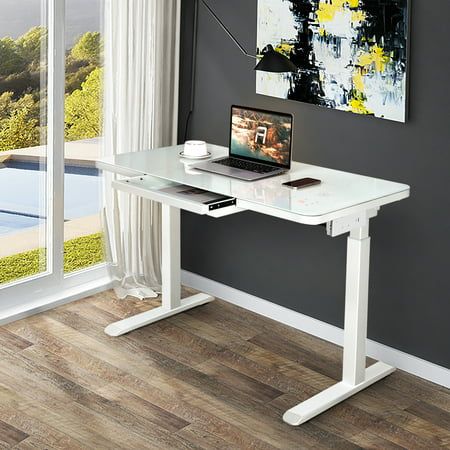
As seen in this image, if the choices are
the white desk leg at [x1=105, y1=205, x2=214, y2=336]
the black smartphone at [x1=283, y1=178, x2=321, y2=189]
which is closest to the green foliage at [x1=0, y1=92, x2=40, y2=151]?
the white desk leg at [x1=105, y1=205, x2=214, y2=336]

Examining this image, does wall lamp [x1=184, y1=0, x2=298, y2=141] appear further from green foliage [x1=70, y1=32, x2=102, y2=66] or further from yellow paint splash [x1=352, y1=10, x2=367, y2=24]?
green foliage [x1=70, y1=32, x2=102, y2=66]

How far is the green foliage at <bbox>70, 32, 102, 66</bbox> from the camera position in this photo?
4320mm

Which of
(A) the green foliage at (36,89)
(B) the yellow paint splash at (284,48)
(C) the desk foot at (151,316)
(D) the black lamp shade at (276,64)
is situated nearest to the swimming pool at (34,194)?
(A) the green foliage at (36,89)

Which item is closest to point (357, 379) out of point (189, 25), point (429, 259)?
point (429, 259)

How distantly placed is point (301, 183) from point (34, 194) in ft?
4.61

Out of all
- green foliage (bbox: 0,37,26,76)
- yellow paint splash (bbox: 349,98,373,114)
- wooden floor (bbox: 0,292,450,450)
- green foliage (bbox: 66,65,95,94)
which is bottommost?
wooden floor (bbox: 0,292,450,450)

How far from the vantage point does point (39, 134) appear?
4297mm

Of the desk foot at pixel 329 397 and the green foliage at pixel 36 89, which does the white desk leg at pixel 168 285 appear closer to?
the green foliage at pixel 36 89

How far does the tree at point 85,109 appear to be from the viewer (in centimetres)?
439

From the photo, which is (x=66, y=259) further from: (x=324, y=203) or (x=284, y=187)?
(x=324, y=203)

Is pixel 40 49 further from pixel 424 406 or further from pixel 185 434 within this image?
pixel 424 406

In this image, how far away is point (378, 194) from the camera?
3475 mm

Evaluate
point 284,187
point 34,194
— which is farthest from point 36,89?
point 284,187

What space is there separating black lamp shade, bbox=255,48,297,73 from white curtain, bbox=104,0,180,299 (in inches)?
33.8
